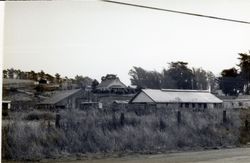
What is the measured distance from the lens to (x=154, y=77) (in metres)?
9.68

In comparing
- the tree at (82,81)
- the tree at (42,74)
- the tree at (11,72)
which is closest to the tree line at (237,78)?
the tree at (82,81)

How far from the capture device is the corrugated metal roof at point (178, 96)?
9.64 meters

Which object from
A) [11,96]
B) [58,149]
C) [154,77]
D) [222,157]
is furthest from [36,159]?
[222,157]

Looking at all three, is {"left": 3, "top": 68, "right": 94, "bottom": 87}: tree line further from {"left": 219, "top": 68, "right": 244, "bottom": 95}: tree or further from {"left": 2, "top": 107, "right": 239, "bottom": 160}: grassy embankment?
{"left": 219, "top": 68, "right": 244, "bottom": 95}: tree

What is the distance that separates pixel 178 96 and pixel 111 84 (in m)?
1.60

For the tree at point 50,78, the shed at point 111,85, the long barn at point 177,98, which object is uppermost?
the tree at point 50,78

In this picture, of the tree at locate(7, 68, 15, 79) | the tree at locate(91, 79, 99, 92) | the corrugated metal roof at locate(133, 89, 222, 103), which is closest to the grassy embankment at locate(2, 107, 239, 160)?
the corrugated metal roof at locate(133, 89, 222, 103)

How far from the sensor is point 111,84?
9336mm

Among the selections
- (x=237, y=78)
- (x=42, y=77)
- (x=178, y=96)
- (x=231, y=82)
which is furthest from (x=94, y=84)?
(x=237, y=78)

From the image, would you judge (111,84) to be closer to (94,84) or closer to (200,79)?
(94,84)

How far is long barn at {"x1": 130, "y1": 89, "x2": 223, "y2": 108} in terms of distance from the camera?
31.6ft

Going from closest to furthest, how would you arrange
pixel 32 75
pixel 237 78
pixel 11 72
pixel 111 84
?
1. pixel 11 72
2. pixel 32 75
3. pixel 111 84
4. pixel 237 78

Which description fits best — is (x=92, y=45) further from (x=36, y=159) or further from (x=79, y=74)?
(x=36, y=159)

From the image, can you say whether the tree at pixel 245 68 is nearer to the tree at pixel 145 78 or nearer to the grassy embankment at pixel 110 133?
the grassy embankment at pixel 110 133
